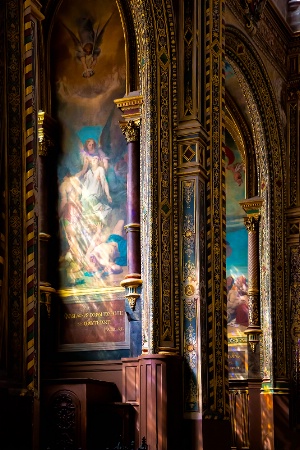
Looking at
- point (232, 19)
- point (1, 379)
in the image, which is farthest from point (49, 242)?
point (1, 379)

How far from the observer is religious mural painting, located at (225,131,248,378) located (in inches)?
753

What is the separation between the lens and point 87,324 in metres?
12.9

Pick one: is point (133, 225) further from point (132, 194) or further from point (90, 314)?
point (90, 314)

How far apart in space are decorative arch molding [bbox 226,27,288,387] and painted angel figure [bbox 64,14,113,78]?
367cm

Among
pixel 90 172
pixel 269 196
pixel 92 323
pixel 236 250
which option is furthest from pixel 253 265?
pixel 92 323

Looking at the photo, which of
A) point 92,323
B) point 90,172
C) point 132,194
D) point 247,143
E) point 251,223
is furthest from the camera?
point 247,143

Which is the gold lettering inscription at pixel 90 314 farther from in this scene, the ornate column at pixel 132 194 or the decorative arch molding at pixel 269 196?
the decorative arch molding at pixel 269 196

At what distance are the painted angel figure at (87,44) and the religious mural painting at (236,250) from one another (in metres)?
6.11

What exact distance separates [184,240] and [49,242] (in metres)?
2.44

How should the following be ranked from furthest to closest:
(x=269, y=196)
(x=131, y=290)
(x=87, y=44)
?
(x=269, y=196) → (x=87, y=44) → (x=131, y=290)

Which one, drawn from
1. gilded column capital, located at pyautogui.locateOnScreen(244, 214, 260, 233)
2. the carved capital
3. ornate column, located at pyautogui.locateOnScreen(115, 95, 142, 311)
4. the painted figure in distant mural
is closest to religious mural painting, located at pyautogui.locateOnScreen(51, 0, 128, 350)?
ornate column, located at pyautogui.locateOnScreen(115, 95, 142, 311)

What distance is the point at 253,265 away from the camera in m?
17.6

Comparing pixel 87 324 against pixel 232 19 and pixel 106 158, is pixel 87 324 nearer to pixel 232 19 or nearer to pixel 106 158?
pixel 106 158

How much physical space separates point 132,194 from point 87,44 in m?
2.48
